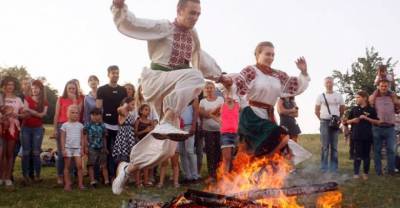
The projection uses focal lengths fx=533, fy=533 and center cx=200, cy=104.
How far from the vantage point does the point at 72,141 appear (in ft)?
30.1

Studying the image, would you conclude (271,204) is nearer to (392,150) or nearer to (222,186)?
(222,186)

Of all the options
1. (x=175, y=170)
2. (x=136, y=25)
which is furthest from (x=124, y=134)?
(x=136, y=25)

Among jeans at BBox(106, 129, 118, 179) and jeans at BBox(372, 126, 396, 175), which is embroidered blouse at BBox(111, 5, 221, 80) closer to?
jeans at BBox(106, 129, 118, 179)

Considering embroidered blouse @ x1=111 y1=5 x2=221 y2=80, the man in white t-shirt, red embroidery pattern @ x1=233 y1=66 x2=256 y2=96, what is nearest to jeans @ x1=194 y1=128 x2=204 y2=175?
the man in white t-shirt

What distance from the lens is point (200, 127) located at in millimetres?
10477

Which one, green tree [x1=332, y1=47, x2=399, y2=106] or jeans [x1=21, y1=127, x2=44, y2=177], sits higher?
A: green tree [x1=332, y1=47, x2=399, y2=106]

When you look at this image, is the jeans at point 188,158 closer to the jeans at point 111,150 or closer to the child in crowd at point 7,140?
the jeans at point 111,150

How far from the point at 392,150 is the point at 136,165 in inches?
282

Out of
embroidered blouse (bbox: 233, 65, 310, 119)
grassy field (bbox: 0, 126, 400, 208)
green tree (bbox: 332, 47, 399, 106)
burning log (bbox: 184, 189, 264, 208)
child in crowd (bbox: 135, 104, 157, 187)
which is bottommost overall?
grassy field (bbox: 0, 126, 400, 208)

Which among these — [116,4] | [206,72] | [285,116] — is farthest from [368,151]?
[116,4]

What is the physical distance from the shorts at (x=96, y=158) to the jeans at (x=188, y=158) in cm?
144

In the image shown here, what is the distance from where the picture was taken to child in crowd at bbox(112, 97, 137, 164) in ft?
31.0

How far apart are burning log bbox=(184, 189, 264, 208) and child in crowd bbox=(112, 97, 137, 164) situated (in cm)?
450

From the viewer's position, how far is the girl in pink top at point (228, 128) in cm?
985
